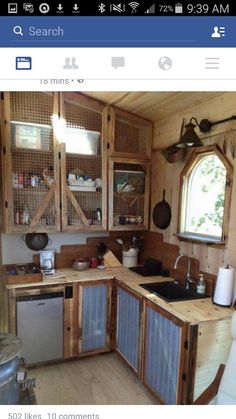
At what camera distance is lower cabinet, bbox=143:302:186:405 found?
59.1 inches

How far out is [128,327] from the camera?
2084mm

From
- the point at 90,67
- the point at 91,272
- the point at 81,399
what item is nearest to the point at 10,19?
the point at 90,67

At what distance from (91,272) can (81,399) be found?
0.95 metres

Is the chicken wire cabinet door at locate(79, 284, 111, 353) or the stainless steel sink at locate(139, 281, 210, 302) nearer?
the stainless steel sink at locate(139, 281, 210, 302)

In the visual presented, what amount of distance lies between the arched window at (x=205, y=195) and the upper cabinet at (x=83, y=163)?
2.46 ft

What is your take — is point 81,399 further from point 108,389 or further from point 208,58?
point 208,58

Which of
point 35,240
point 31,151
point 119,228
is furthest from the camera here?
point 119,228

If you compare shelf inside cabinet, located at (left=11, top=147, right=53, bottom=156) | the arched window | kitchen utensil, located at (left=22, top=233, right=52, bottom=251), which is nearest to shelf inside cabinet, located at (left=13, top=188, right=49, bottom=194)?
shelf inside cabinet, located at (left=11, top=147, right=53, bottom=156)

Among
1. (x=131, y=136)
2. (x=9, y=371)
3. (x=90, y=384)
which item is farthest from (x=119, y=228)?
(x=9, y=371)

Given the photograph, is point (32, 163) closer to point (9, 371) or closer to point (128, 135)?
point (128, 135)

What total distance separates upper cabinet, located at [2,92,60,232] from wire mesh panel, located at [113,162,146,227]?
60cm
